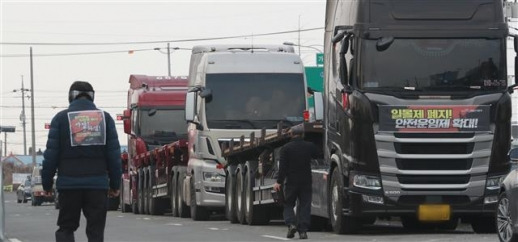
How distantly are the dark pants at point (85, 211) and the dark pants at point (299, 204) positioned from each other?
23.5 feet

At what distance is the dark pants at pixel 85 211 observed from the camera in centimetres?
1285

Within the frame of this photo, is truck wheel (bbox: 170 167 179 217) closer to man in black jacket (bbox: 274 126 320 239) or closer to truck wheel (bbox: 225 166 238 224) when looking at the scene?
truck wheel (bbox: 225 166 238 224)

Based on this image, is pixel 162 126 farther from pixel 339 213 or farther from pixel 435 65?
pixel 435 65

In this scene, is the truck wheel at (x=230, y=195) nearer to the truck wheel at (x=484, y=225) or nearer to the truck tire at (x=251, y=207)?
the truck tire at (x=251, y=207)

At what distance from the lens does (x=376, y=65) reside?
19562mm

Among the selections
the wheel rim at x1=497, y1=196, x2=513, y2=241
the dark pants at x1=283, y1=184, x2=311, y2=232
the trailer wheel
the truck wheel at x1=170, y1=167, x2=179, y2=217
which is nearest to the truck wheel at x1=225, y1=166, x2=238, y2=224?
the trailer wheel

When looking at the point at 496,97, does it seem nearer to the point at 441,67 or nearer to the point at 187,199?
the point at 441,67

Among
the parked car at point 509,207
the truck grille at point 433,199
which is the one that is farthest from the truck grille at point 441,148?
the parked car at point 509,207

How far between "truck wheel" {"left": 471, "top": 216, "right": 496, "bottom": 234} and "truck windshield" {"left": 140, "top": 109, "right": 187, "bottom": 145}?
15.2m

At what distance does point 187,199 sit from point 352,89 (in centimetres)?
1134

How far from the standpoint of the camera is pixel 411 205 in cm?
1975

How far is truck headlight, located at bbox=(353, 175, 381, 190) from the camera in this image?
1970 cm

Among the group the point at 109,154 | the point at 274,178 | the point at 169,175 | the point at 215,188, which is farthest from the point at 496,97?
the point at 169,175

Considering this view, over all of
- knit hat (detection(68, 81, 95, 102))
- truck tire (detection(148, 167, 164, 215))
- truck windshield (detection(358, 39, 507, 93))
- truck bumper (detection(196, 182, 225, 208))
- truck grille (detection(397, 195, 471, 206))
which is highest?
truck windshield (detection(358, 39, 507, 93))
